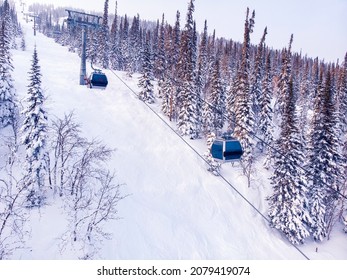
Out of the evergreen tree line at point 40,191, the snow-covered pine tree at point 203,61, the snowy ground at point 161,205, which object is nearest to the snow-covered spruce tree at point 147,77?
the snowy ground at point 161,205

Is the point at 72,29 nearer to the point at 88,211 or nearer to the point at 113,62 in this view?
the point at 113,62

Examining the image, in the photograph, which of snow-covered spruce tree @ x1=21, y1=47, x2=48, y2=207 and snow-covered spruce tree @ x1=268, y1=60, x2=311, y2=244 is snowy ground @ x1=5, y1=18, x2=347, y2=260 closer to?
snow-covered spruce tree @ x1=268, y1=60, x2=311, y2=244

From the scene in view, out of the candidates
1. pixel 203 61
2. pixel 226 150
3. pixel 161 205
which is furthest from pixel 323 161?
pixel 203 61

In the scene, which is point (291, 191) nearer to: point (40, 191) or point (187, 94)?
point (187, 94)

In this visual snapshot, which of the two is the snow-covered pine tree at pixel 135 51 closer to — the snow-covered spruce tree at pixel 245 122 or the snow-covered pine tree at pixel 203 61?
the snow-covered pine tree at pixel 203 61

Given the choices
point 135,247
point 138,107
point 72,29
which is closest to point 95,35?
point 138,107

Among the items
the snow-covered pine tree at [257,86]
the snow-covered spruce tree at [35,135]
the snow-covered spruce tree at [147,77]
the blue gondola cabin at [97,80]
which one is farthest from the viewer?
the snow-covered spruce tree at [147,77]

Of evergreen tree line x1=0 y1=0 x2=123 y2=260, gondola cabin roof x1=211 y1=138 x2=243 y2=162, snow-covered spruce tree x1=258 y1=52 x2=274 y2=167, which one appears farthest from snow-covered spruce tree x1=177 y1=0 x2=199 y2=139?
gondola cabin roof x1=211 y1=138 x2=243 y2=162
